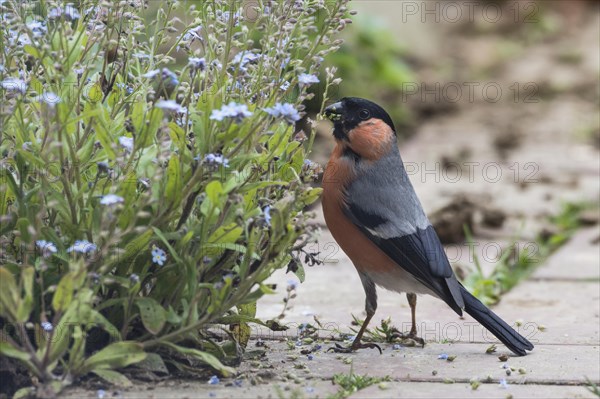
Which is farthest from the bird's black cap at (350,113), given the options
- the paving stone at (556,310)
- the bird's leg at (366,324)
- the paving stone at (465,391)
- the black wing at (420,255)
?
the paving stone at (465,391)

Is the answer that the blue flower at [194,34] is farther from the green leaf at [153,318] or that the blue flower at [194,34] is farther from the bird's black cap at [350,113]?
the green leaf at [153,318]

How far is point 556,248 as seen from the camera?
234 inches

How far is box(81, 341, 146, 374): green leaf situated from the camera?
2.93 m

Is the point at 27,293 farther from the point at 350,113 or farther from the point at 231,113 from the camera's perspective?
the point at 350,113

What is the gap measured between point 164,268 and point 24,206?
452 mm

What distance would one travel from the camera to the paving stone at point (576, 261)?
17.1 ft

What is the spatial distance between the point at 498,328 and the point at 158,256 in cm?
137

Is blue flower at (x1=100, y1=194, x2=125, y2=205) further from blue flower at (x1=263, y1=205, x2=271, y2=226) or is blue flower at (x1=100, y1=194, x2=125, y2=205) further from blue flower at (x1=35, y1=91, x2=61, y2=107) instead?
blue flower at (x1=263, y1=205, x2=271, y2=226)

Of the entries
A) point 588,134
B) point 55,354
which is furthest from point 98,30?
point 588,134

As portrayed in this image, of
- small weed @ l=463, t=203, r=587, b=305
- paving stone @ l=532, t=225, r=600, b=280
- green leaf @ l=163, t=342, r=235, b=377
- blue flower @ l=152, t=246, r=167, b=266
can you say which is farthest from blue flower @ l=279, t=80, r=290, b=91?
paving stone @ l=532, t=225, r=600, b=280

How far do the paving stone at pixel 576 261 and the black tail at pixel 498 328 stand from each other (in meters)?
1.46

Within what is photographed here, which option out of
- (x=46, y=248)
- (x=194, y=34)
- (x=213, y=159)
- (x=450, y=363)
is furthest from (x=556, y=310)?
(x=46, y=248)

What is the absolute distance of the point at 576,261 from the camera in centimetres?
549

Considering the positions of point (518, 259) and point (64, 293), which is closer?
point (64, 293)
